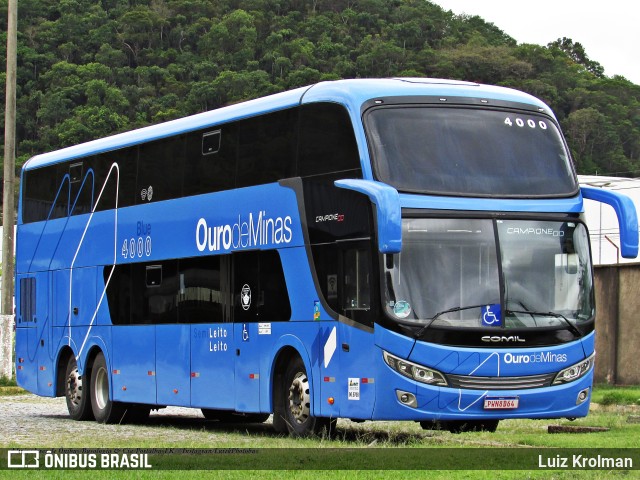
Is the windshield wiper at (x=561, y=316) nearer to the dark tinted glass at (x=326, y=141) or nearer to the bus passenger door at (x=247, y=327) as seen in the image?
the dark tinted glass at (x=326, y=141)

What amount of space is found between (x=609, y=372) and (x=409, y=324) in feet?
45.6

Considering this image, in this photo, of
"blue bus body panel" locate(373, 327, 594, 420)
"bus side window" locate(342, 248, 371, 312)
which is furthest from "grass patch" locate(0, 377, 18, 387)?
"blue bus body panel" locate(373, 327, 594, 420)

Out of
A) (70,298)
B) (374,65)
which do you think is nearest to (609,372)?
(70,298)

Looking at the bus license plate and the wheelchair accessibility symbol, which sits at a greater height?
the wheelchair accessibility symbol

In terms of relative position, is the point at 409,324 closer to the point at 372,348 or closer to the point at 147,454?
the point at 372,348

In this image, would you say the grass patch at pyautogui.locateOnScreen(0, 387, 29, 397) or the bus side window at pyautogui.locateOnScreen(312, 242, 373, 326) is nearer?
the bus side window at pyautogui.locateOnScreen(312, 242, 373, 326)

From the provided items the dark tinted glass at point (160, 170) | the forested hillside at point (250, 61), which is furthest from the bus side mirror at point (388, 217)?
the forested hillside at point (250, 61)

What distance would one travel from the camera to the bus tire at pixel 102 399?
2214cm

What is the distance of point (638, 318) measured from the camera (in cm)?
2753

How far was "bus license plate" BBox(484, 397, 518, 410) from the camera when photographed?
1529 centimetres

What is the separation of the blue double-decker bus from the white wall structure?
2471cm

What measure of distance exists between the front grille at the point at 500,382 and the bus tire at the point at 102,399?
27.4 ft

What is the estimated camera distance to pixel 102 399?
22.5 m

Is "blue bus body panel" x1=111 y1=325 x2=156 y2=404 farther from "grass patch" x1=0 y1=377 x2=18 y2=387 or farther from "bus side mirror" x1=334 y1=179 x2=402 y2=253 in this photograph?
"grass patch" x1=0 y1=377 x2=18 y2=387
